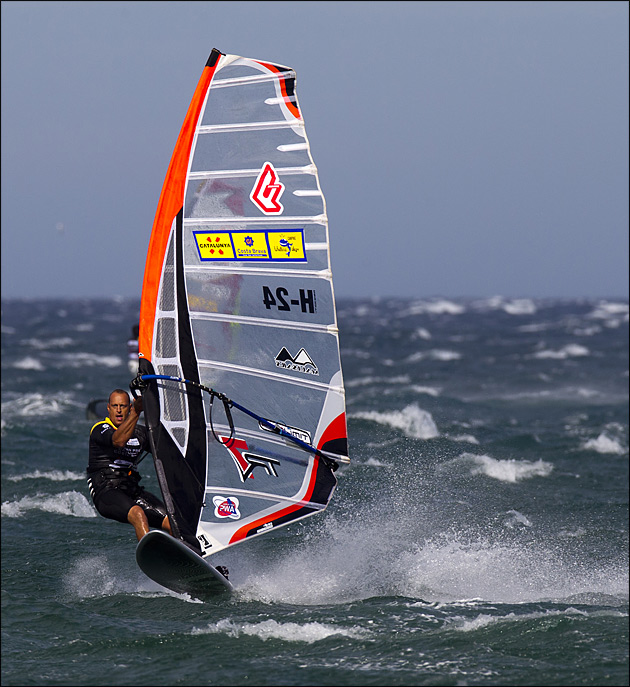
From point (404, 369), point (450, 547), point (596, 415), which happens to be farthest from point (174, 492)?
point (404, 369)

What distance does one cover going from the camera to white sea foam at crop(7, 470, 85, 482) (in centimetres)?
1162

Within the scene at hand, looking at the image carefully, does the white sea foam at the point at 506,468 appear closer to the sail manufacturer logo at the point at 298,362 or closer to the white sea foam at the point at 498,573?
the white sea foam at the point at 498,573

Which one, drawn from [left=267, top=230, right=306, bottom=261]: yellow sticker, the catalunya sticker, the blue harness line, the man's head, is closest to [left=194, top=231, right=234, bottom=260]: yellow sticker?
the catalunya sticker

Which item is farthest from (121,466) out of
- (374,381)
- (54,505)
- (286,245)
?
(374,381)

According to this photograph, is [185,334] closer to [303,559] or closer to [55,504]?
[303,559]

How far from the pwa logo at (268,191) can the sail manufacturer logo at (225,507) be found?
2158mm

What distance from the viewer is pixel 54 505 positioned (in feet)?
33.5

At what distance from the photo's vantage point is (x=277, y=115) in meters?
6.20

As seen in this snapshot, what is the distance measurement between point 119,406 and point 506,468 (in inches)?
286

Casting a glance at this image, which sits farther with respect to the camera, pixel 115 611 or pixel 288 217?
pixel 115 611

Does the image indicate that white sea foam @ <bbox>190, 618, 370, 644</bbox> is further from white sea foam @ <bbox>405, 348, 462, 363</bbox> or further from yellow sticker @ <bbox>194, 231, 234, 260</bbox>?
white sea foam @ <bbox>405, 348, 462, 363</bbox>

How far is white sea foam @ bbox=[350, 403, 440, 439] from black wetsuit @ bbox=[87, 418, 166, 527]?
8.75 metres

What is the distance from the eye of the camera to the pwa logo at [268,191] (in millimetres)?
6270

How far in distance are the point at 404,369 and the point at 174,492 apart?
22956 millimetres
